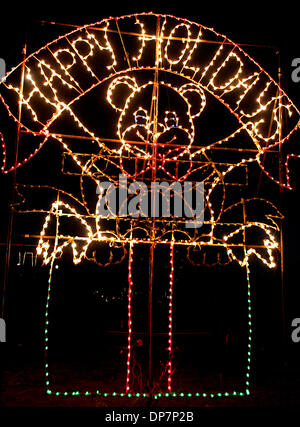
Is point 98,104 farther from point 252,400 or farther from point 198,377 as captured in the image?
point 252,400

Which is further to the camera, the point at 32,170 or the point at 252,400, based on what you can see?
the point at 32,170

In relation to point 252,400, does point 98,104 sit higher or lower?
higher

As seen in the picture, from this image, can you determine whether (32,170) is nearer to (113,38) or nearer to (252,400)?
(113,38)

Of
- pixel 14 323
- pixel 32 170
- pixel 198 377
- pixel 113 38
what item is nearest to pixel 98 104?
pixel 113 38

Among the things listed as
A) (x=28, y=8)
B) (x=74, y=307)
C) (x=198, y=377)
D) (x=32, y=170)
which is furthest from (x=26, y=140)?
(x=198, y=377)

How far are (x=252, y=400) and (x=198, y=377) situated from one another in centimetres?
64

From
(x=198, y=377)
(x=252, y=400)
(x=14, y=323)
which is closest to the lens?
(x=252, y=400)

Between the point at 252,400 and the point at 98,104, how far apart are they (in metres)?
3.50

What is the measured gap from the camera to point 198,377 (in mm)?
3670

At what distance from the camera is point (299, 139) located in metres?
4.71

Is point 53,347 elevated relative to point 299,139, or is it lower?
lower
